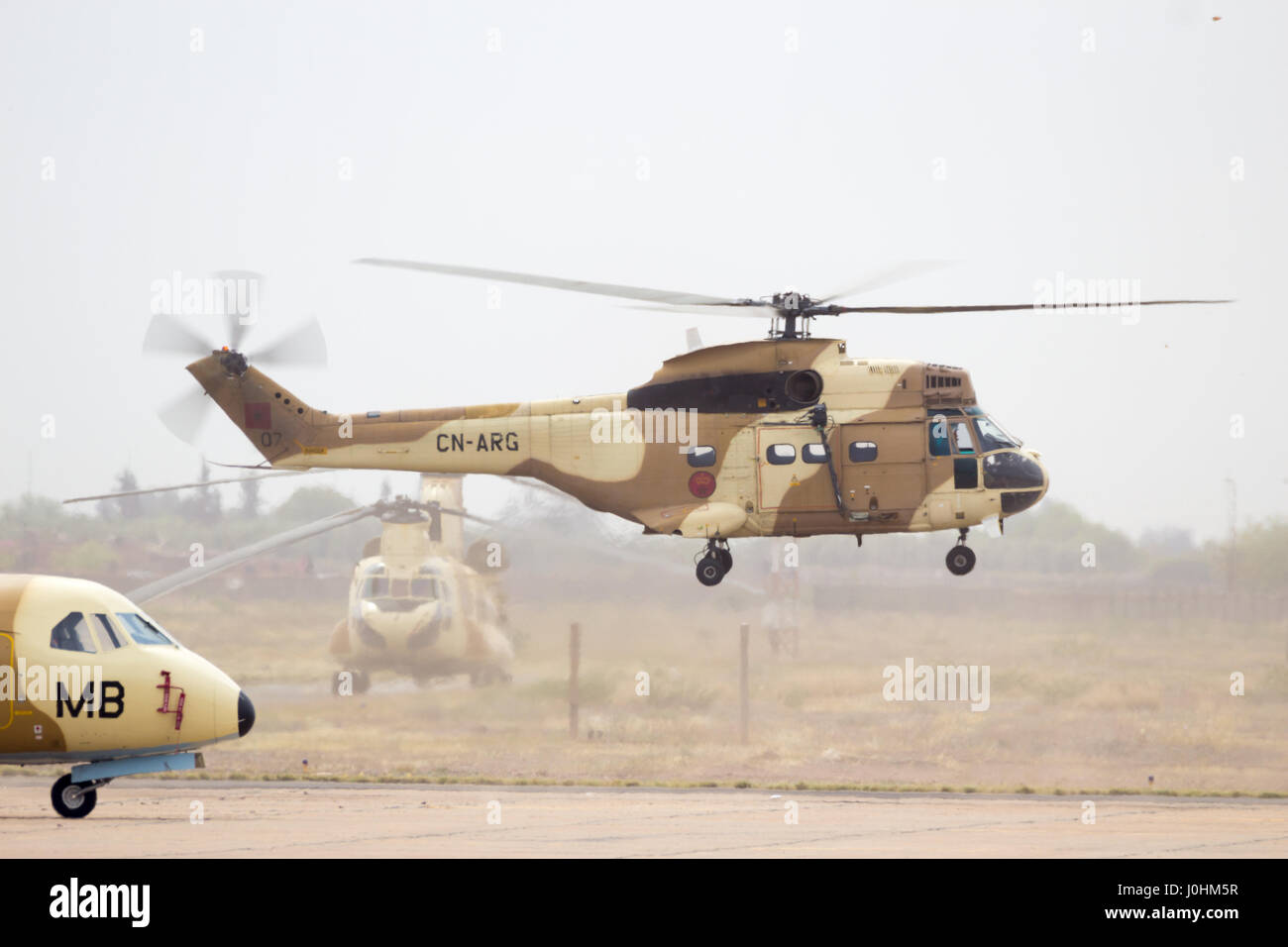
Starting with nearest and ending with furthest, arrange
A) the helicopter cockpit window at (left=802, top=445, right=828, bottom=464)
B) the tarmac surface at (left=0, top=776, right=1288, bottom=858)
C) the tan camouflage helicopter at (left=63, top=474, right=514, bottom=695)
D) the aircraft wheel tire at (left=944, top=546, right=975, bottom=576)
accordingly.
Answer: the tarmac surface at (left=0, top=776, right=1288, bottom=858)
the helicopter cockpit window at (left=802, top=445, right=828, bottom=464)
the aircraft wheel tire at (left=944, top=546, right=975, bottom=576)
the tan camouflage helicopter at (left=63, top=474, right=514, bottom=695)

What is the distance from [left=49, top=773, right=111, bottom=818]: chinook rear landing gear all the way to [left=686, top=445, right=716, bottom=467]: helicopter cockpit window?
9.43 m

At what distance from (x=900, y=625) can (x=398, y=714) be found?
43.2ft

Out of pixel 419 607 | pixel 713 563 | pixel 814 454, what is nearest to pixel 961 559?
pixel 814 454

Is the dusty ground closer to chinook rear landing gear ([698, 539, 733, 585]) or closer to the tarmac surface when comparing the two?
the tarmac surface

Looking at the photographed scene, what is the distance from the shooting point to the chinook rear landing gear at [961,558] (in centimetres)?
2530

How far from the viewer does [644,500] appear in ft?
82.0

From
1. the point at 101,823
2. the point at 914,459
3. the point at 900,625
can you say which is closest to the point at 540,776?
the point at 900,625

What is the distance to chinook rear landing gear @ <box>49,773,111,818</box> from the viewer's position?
21.3 meters

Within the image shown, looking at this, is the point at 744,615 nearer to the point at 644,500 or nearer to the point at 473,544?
the point at 473,544

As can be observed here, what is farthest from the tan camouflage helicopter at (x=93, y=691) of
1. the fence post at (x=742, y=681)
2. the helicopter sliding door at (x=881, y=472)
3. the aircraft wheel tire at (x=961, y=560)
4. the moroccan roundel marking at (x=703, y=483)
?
the fence post at (x=742, y=681)

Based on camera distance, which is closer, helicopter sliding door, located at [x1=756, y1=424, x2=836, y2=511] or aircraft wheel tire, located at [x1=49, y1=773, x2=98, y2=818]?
aircraft wheel tire, located at [x1=49, y1=773, x2=98, y2=818]

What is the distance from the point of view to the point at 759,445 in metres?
24.5

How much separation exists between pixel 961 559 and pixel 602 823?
7.42m

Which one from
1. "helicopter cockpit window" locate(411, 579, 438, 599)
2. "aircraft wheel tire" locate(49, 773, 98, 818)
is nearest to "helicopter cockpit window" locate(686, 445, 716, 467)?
"aircraft wheel tire" locate(49, 773, 98, 818)
